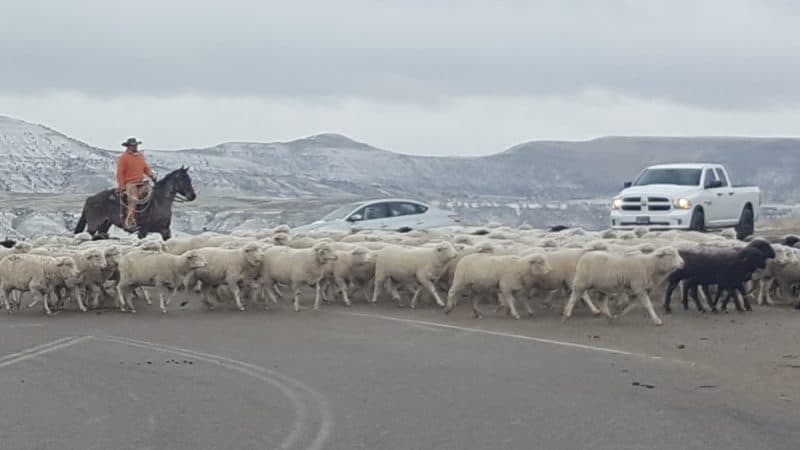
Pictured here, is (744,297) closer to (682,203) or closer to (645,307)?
(645,307)

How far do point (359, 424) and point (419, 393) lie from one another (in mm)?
1606

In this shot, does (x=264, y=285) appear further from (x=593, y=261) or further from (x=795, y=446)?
(x=795, y=446)

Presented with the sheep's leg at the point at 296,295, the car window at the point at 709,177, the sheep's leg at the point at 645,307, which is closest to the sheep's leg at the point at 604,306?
the sheep's leg at the point at 645,307

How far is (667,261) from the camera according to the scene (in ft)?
60.5

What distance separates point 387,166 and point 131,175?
301ft

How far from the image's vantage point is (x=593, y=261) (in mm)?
18297

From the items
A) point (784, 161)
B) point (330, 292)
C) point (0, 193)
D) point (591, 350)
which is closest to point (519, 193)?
point (784, 161)

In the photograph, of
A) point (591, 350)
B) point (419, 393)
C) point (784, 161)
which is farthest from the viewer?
point (784, 161)

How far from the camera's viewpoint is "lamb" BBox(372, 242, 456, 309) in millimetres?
20656

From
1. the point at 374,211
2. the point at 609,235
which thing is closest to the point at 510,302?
the point at 609,235

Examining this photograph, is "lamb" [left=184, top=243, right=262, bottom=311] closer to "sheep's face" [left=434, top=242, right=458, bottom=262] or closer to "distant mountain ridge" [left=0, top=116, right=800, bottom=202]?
"sheep's face" [left=434, top=242, right=458, bottom=262]

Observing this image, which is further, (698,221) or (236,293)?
(698,221)

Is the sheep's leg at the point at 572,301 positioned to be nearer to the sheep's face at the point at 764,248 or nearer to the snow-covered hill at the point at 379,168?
the sheep's face at the point at 764,248

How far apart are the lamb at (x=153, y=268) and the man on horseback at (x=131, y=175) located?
23.0 feet
